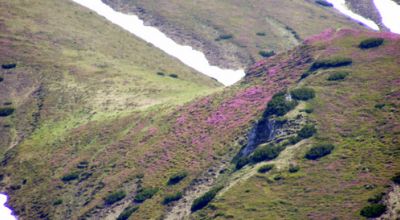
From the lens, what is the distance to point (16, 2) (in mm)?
103312

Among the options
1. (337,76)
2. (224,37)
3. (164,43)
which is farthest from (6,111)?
(224,37)

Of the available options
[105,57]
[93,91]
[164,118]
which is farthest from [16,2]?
[164,118]

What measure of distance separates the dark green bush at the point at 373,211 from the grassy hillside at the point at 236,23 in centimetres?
6725

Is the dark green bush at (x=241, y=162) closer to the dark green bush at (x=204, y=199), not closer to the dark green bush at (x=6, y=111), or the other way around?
the dark green bush at (x=204, y=199)

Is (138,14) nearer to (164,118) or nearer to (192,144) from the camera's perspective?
(164,118)

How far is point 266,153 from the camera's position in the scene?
4822 cm

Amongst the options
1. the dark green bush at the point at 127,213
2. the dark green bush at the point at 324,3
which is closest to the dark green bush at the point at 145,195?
the dark green bush at the point at 127,213

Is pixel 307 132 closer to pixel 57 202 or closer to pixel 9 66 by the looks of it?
pixel 57 202

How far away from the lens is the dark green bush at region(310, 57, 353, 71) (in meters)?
58.3

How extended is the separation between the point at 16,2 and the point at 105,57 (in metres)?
23.1

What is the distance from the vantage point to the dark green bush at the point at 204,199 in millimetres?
45303

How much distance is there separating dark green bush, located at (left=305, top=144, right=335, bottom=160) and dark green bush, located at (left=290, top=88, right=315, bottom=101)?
799cm

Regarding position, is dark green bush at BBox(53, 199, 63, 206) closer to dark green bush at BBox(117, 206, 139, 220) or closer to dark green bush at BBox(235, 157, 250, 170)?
dark green bush at BBox(117, 206, 139, 220)

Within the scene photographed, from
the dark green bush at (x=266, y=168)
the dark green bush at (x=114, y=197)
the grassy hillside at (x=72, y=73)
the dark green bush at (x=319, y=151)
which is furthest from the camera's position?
the grassy hillside at (x=72, y=73)
